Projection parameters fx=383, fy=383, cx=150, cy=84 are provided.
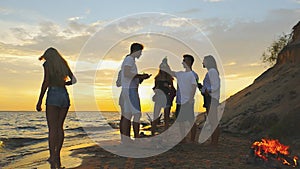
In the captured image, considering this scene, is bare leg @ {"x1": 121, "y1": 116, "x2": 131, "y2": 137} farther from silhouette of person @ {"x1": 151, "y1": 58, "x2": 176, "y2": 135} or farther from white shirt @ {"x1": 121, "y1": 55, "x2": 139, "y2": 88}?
silhouette of person @ {"x1": 151, "y1": 58, "x2": 176, "y2": 135}

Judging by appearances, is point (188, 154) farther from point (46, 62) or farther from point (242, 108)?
point (242, 108)

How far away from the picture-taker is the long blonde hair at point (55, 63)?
21.3 feet

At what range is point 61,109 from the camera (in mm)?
6633

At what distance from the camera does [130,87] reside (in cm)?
829

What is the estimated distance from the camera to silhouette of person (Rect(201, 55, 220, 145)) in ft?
30.5

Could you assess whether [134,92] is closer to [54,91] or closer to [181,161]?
[181,161]

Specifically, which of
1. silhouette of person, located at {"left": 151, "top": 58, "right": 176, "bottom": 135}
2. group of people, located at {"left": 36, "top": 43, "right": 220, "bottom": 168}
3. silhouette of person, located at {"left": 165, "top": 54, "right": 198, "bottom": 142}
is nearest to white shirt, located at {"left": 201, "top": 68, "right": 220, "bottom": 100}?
group of people, located at {"left": 36, "top": 43, "right": 220, "bottom": 168}

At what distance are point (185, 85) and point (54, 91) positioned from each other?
3858 mm

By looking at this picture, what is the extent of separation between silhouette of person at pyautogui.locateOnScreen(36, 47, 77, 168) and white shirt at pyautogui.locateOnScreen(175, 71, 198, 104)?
3.59m

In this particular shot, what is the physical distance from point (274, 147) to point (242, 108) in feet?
36.5

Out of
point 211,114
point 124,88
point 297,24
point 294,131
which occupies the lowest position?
point 294,131

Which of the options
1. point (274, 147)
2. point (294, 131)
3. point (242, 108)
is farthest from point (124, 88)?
point (242, 108)

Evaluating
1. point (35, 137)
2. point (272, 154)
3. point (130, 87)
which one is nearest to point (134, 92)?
point (130, 87)

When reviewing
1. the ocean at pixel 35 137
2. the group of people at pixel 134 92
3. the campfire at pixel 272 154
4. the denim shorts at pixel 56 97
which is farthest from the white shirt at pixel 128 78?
the campfire at pixel 272 154
